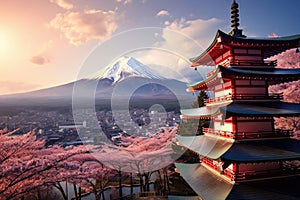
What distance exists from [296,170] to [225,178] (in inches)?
113

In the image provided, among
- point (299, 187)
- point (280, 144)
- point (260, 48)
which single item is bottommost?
point (299, 187)

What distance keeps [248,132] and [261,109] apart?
112cm

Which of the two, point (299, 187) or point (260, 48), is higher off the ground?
point (260, 48)

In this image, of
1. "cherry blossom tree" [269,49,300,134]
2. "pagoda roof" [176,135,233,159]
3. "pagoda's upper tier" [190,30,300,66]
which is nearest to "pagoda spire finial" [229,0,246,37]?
"pagoda's upper tier" [190,30,300,66]

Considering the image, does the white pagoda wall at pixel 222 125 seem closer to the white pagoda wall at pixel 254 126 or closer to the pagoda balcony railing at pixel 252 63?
the white pagoda wall at pixel 254 126

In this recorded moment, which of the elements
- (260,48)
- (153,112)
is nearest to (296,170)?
(260,48)

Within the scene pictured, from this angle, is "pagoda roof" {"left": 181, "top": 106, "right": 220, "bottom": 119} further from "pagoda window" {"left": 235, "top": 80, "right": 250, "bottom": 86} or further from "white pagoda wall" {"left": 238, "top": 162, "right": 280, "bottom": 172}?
"white pagoda wall" {"left": 238, "top": 162, "right": 280, "bottom": 172}

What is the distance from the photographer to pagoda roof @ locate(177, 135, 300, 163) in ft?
25.6

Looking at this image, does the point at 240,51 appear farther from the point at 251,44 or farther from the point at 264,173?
the point at 264,173

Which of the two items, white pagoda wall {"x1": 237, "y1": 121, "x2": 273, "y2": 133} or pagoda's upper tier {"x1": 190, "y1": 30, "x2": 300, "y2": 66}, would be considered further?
white pagoda wall {"x1": 237, "y1": 121, "x2": 273, "y2": 133}

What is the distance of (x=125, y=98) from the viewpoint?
48031 mm

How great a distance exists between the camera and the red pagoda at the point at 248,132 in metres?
8.03

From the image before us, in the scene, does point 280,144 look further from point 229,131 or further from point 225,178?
point 225,178

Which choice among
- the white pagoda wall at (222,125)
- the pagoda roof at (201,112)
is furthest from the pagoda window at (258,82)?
the white pagoda wall at (222,125)
